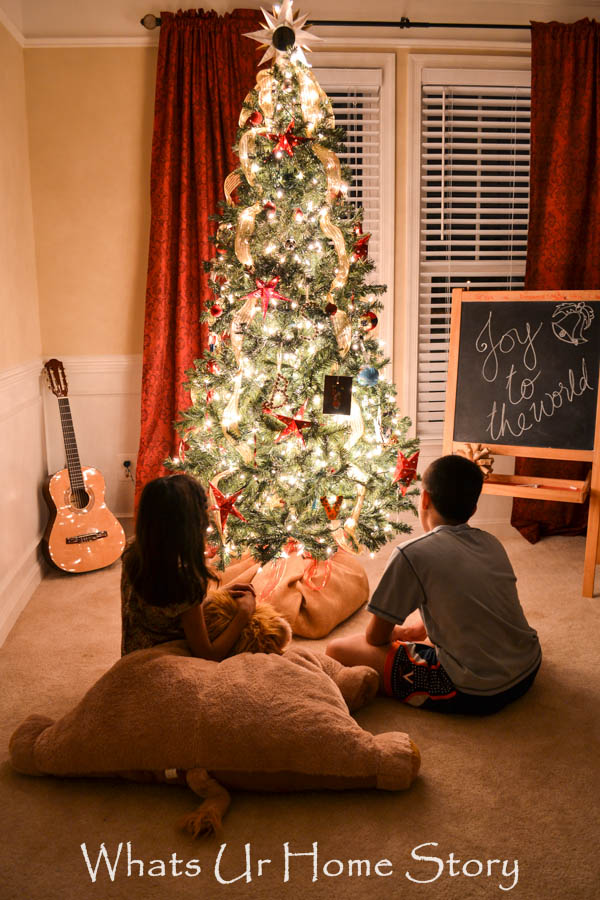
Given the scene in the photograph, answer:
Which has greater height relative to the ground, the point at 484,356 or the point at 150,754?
the point at 484,356

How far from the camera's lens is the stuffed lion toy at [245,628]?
2115 millimetres

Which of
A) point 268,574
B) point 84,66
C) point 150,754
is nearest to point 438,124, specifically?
point 84,66

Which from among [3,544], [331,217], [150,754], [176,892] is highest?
[331,217]

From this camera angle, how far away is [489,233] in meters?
3.84

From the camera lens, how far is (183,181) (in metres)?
3.50

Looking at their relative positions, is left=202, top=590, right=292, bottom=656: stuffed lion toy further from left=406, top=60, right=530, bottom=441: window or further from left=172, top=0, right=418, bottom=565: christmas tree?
left=406, top=60, right=530, bottom=441: window

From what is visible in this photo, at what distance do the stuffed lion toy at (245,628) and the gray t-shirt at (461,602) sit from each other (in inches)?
12.0

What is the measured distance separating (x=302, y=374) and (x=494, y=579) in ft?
3.40

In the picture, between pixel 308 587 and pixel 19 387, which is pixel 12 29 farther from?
pixel 308 587

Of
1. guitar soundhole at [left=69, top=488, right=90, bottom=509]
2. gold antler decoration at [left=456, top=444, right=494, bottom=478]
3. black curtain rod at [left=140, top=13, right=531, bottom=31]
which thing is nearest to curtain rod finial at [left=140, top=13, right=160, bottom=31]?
black curtain rod at [left=140, top=13, right=531, bottom=31]

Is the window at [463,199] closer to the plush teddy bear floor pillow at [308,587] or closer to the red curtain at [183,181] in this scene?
the red curtain at [183,181]

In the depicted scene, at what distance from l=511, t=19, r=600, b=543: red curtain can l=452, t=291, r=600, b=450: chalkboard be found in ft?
1.81

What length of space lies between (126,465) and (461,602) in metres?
2.26

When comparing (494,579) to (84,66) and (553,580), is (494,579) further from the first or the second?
(84,66)
